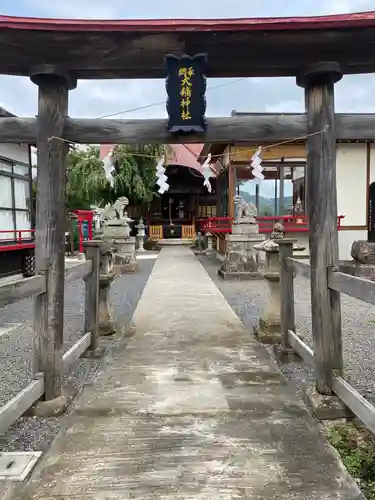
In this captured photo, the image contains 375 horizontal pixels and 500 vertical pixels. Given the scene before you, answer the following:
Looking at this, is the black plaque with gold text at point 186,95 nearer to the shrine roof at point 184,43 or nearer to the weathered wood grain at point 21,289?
the shrine roof at point 184,43

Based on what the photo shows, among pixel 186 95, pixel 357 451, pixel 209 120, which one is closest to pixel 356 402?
pixel 357 451

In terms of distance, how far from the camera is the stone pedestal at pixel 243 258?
38.1ft

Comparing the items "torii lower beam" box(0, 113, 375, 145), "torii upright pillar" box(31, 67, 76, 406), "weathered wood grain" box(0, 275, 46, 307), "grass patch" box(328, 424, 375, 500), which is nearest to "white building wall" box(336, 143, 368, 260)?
"torii lower beam" box(0, 113, 375, 145)

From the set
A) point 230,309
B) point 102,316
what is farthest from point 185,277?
point 102,316

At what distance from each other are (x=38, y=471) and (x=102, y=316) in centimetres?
333

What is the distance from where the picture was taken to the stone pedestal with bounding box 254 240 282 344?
5.55m

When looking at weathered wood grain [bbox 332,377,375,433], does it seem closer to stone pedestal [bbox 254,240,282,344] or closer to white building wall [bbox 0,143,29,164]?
stone pedestal [bbox 254,240,282,344]

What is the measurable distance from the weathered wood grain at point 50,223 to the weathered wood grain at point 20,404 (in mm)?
170

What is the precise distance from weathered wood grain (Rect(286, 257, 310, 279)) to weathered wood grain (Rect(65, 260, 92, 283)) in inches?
86.1

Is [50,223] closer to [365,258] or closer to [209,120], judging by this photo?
[209,120]

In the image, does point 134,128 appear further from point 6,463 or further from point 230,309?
point 230,309

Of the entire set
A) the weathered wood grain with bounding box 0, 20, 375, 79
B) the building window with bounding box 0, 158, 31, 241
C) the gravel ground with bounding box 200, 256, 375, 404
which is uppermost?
the weathered wood grain with bounding box 0, 20, 375, 79

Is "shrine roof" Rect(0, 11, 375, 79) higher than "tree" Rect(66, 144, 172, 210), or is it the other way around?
"tree" Rect(66, 144, 172, 210)

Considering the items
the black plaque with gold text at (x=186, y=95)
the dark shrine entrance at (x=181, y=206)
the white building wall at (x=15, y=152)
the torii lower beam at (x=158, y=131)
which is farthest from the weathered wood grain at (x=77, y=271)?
the dark shrine entrance at (x=181, y=206)
